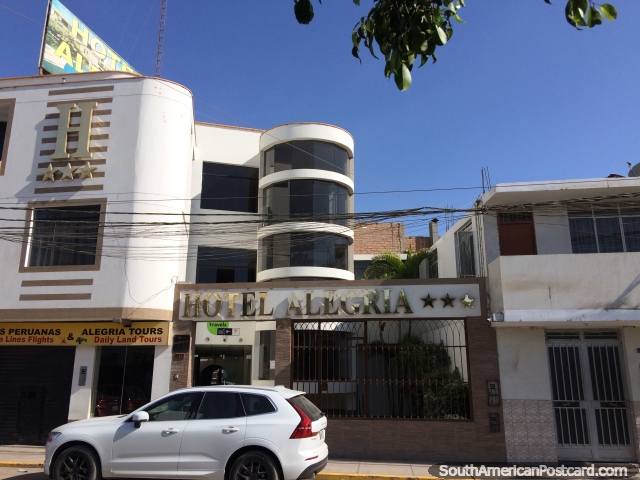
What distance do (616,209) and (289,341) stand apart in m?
8.95

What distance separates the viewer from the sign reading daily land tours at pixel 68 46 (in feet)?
68.4

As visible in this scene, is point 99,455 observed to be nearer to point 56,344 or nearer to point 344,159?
point 56,344

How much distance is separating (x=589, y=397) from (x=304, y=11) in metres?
11.8

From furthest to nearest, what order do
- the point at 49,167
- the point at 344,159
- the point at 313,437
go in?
the point at 344,159 < the point at 49,167 < the point at 313,437

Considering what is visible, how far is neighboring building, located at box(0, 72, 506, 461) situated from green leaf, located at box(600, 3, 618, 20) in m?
9.85

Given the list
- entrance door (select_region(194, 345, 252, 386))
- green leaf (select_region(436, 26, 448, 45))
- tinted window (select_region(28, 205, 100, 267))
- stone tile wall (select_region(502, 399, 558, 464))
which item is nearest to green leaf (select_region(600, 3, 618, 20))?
green leaf (select_region(436, 26, 448, 45))

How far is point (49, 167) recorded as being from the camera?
14828mm

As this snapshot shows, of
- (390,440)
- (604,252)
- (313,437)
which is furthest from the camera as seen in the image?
(604,252)

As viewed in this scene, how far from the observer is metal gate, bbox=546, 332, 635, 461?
1199cm

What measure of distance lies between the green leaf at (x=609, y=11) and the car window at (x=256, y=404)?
6.80 m

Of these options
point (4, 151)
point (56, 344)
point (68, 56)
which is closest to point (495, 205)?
point (56, 344)

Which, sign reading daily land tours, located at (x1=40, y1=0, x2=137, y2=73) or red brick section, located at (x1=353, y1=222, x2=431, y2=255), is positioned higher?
sign reading daily land tours, located at (x1=40, y1=0, x2=137, y2=73)

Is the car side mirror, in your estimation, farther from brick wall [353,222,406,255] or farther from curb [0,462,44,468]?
brick wall [353,222,406,255]

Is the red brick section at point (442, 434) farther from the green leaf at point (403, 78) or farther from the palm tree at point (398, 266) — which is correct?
the green leaf at point (403, 78)
